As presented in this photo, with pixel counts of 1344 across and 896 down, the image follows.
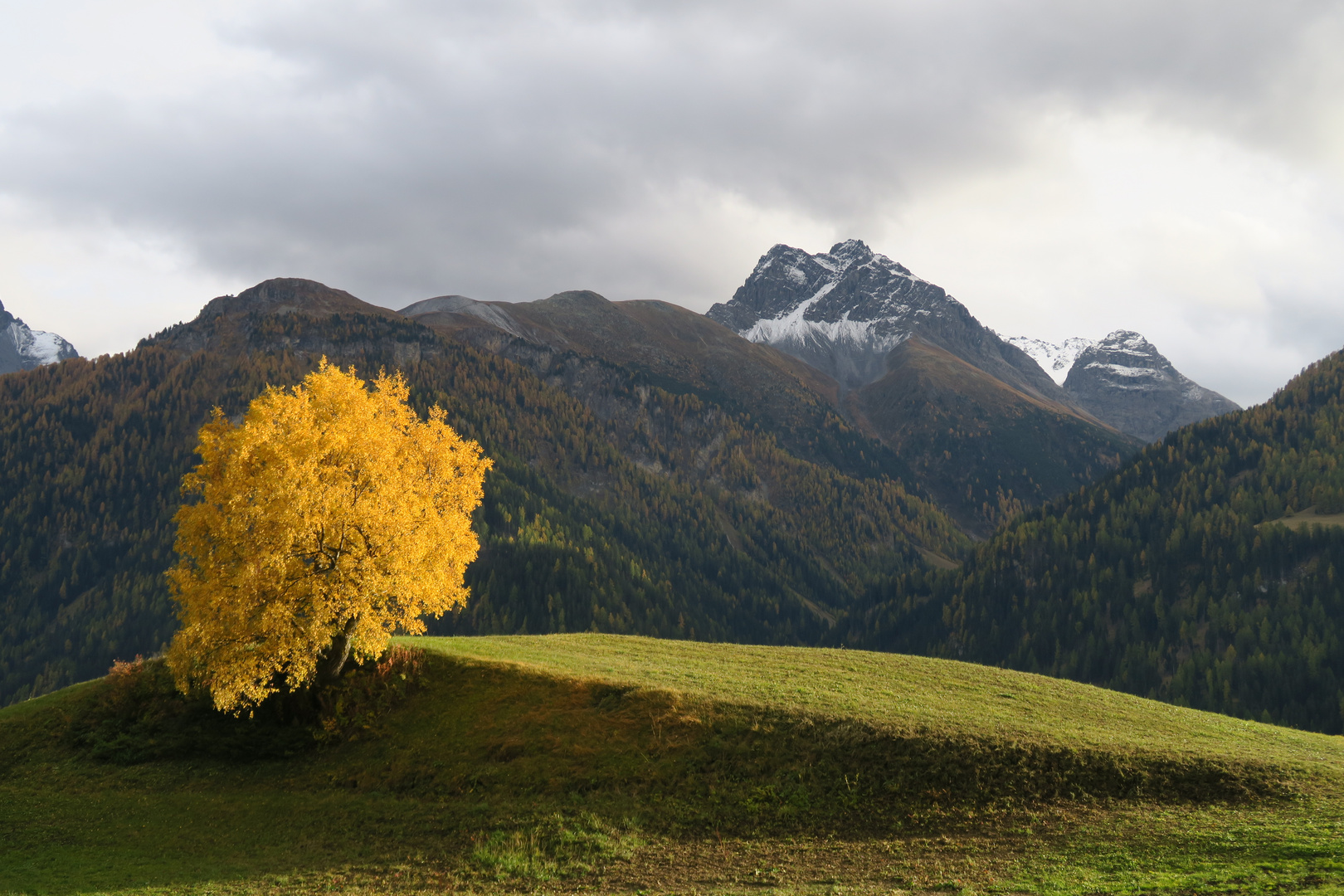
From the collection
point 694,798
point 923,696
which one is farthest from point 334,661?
point 923,696

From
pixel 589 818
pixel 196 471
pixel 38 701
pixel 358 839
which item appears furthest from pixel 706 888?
pixel 38 701

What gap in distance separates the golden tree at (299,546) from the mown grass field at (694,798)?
5.89 m

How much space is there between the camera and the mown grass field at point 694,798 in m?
28.3

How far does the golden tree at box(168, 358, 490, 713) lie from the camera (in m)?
38.0

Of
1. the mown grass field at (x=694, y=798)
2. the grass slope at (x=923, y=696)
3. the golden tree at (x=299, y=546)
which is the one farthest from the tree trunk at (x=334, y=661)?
the grass slope at (x=923, y=696)

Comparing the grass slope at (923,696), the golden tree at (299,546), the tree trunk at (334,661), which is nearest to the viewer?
the grass slope at (923,696)

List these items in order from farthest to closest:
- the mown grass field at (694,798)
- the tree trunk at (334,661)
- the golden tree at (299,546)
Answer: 1. the tree trunk at (334,661)
2. the golden tree at (299,546)
3. the mown grass field at (694,798)

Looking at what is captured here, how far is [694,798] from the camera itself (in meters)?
33.9

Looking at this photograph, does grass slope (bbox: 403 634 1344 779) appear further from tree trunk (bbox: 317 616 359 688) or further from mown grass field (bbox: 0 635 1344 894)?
tree trunk (bbox: 317 616 359 688)

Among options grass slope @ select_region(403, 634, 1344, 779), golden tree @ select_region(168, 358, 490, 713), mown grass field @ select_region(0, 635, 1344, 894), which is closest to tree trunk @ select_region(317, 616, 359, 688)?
golden tree @ select_region(168, 358, 490, 713)

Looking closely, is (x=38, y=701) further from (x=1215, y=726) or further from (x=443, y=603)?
(x=1215, y=726)

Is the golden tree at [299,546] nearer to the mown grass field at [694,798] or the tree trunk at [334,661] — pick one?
the tree trunk at [334,661]

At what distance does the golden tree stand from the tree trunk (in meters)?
0.10

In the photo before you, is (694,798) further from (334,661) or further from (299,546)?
(299,546)
